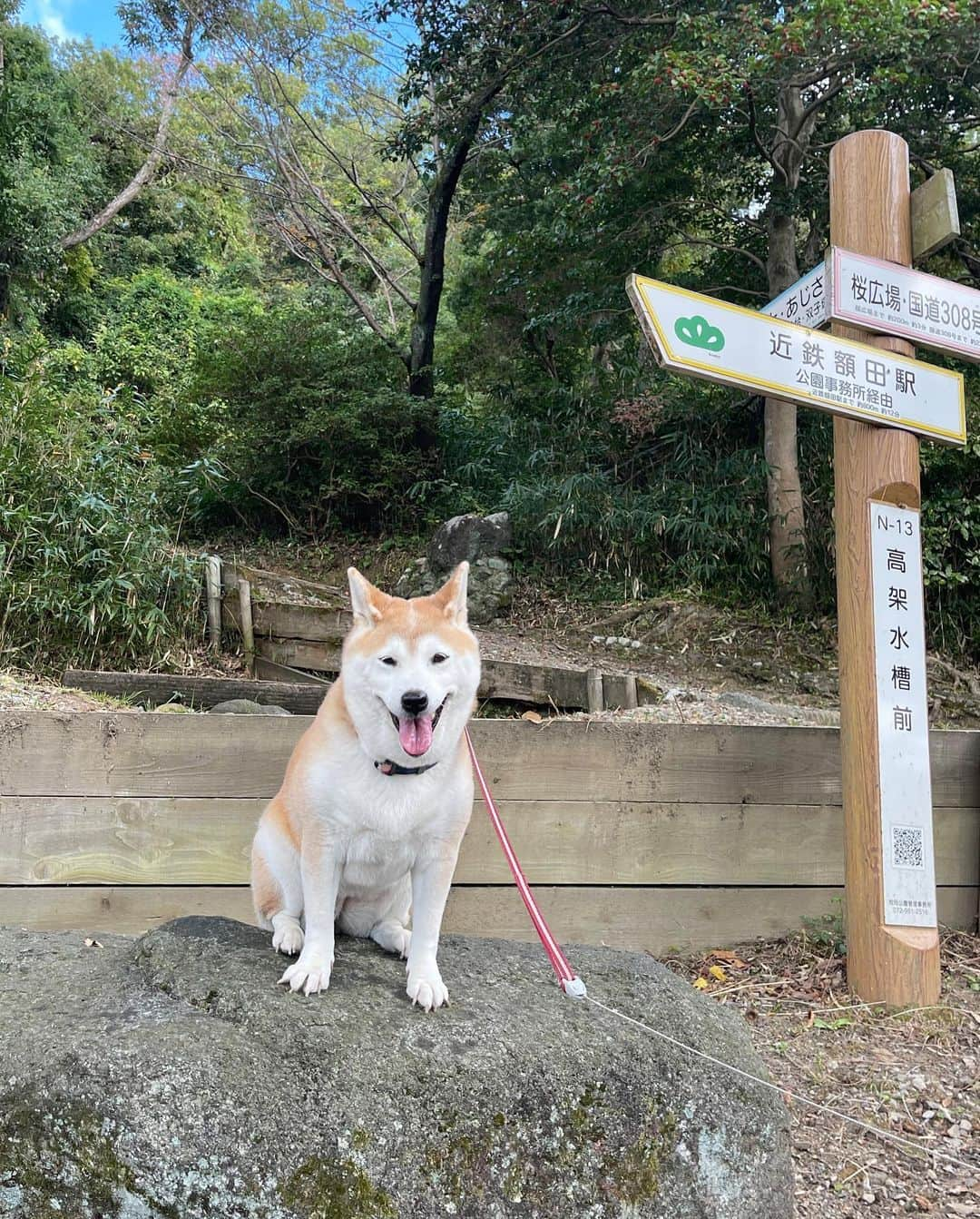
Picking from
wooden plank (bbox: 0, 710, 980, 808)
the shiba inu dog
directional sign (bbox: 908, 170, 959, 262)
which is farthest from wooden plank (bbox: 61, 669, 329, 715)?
directional sign (bbox: 908, 170, 959, 262)

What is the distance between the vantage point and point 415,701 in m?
1.62

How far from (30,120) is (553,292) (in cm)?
1095

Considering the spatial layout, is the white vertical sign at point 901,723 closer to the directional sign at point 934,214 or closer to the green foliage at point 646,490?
the directional sign at point 934,214

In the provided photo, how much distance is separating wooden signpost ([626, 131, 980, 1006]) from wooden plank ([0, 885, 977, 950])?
0.42 metres

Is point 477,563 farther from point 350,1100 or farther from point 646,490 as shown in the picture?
point 350,1100

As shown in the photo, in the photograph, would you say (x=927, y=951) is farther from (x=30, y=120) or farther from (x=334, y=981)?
(x=30, y=120)

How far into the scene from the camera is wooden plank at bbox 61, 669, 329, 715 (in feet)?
13.7

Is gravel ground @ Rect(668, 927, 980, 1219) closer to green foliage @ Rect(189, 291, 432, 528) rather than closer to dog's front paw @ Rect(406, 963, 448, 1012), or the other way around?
dog's front paw @ Rect(406, 963, 448, 1012)

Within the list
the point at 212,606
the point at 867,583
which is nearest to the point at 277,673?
the point at 212,606

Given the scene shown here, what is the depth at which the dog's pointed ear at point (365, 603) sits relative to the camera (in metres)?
1.79

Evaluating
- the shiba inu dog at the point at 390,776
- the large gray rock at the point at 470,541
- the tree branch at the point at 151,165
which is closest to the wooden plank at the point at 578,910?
the shiba inu dog at the point at 390,776

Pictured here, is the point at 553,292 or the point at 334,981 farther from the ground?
the point at 553,292

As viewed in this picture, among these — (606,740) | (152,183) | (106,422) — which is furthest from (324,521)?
(152,183)

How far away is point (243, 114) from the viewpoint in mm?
11141
